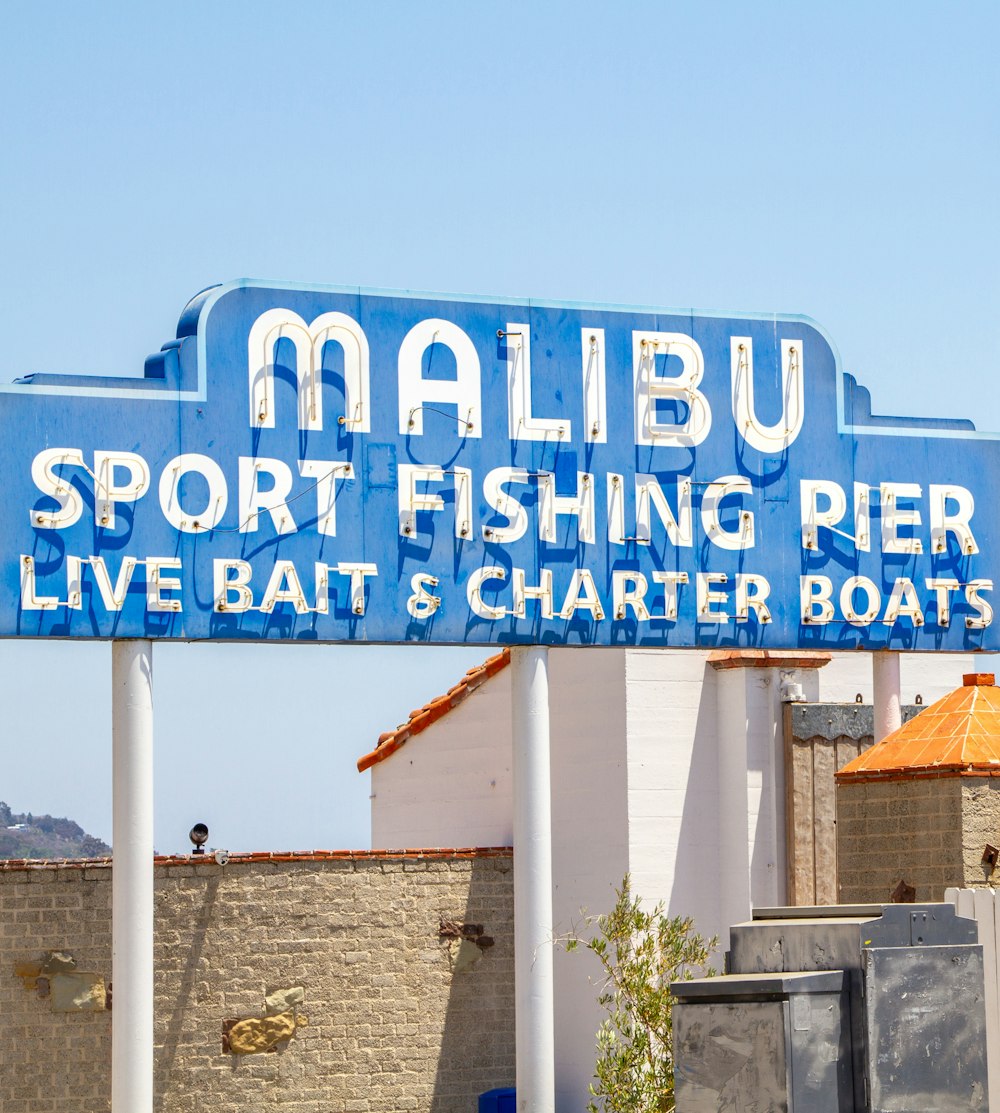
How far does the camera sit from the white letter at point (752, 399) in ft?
57.2

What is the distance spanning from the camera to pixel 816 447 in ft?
58.1

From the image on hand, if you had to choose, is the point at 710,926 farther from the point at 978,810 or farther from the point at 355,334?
the point at 355,334

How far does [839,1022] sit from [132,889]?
8.02m

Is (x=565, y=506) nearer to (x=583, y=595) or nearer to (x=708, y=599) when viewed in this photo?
(x=583, y=595)

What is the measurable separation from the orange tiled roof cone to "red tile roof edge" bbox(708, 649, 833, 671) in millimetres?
3344

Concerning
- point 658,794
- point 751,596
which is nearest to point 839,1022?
point 751,596

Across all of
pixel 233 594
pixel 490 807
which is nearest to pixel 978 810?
pixel 233 594

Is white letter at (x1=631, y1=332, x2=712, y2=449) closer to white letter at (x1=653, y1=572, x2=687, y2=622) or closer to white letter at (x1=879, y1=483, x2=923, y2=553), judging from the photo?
white letter at (x1=653, y1=572, x2=687, y2=622)

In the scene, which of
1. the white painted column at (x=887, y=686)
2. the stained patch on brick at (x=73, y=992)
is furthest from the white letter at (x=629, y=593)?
the stained patch on brick at (x=73, y=992)

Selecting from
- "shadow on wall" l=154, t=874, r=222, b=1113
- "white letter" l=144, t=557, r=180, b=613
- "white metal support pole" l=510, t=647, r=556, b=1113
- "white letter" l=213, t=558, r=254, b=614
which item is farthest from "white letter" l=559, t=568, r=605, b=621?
"shadow on wall" l=154, t=874, r=222, b=1113

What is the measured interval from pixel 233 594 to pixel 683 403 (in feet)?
14.4

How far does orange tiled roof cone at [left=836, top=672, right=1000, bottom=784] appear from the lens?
14.9m

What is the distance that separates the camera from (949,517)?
1820 centimetres

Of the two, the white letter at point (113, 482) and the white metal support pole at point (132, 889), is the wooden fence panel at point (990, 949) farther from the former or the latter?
the white letter at point (113, 482)
